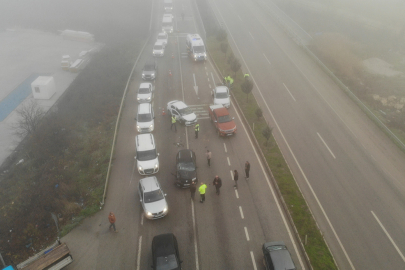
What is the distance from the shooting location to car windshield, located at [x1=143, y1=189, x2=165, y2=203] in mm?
17672

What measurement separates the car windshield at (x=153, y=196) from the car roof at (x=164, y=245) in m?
3.46

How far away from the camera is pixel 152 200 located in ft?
58.0

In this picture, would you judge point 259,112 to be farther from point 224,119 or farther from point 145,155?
point 145,155

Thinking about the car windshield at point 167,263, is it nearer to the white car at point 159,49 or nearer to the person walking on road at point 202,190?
the person walking on road at point 202,190

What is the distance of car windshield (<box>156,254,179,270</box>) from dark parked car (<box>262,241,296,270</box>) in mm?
4194

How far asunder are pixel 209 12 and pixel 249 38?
18.6 m

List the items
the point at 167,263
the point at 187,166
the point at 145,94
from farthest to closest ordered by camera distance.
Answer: the point at 145,94
the point at 187,166
the point at 167,263

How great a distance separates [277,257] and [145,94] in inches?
894

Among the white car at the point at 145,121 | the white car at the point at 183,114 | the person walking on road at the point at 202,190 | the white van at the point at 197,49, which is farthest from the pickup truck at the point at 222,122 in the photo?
the white van at the point at 197,49

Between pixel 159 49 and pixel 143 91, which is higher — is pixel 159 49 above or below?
above

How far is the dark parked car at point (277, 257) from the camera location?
518 inches

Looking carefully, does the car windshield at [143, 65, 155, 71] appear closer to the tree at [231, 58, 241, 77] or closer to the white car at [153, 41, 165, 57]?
the white car at [153, 41, 165, 57]

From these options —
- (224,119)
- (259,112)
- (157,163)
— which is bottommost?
(157,163)

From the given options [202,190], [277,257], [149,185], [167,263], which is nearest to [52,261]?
[167,263]
